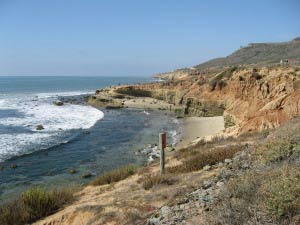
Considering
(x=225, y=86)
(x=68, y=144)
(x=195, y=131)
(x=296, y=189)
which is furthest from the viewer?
(x=225, y=86)

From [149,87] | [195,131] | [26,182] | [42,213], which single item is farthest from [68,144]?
[149,87]

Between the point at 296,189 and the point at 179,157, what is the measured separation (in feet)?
30.3

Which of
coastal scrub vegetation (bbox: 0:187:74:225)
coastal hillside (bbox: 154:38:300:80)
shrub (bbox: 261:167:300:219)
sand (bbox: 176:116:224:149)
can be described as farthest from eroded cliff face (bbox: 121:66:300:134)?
coastal hillside (bbox: 154:38:300:80)

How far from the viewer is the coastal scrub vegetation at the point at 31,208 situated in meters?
8.70

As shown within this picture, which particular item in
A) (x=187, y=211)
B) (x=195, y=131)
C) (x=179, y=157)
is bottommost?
(x=195, y=131)

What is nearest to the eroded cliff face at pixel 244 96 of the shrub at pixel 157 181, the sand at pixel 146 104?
the sand at pixel 146 104

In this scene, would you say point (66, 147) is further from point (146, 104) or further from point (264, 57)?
point (264, 57)

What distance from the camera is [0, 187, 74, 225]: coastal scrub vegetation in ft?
28.6

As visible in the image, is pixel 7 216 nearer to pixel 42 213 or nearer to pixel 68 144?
pixel 42 213

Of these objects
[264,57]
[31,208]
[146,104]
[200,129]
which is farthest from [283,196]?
[264,57]

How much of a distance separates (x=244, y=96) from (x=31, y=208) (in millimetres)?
25872

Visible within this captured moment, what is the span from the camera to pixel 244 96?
31.5 m

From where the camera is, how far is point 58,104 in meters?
58.7

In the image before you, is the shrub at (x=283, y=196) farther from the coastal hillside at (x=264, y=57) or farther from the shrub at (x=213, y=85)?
the coastal hillside at (x=264, y=57)
